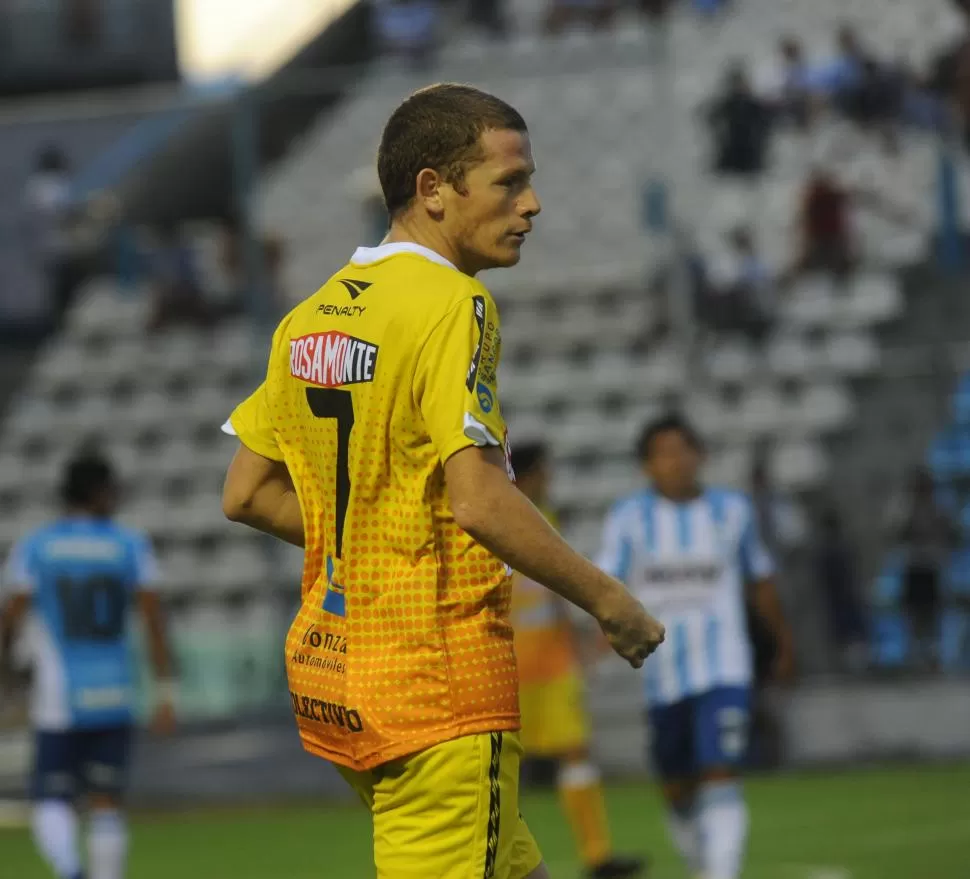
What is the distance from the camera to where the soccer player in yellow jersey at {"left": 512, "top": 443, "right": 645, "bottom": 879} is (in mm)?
9586

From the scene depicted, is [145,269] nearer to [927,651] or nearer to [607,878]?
[927,651]

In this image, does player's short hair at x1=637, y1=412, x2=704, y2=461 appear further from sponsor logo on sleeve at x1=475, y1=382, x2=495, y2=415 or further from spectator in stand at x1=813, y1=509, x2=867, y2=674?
spectator in stand at x1=813, y1=509, x2=867, y2=674

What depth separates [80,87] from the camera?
25.4 metres

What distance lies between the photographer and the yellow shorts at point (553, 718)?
1025 centimetres

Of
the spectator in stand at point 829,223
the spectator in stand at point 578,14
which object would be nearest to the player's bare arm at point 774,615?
the spectator in stand at point 829,223

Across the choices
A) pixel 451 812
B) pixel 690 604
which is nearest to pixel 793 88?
pixel 690 604

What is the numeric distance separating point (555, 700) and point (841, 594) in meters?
4.01

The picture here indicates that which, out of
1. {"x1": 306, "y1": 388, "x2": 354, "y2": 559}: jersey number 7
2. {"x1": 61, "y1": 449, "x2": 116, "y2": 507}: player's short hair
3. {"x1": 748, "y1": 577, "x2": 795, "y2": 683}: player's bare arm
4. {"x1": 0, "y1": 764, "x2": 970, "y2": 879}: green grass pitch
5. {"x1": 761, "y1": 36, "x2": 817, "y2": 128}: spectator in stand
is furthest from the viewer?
{"x1": 761, "y1": 36, "x2": 817, "y2": 128}: spectator in stand

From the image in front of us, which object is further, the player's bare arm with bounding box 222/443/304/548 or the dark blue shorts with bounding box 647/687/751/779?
the dark blue shorts with bounding box 647/687/751/779

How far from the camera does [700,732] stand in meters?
8.12

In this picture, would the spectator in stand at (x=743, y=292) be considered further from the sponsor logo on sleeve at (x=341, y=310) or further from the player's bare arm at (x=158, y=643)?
the sponsor logo on sleeve at (x=341, y=310)

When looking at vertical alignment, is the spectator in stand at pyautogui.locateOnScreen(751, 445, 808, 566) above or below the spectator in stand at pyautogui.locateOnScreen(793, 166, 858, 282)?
below

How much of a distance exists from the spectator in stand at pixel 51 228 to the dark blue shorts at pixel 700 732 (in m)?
10.8

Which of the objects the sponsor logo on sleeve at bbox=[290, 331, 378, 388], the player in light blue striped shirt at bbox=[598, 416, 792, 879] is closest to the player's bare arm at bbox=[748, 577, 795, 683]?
the player in light blue striped shirt at bbox=[598, 416, 792, 879]
